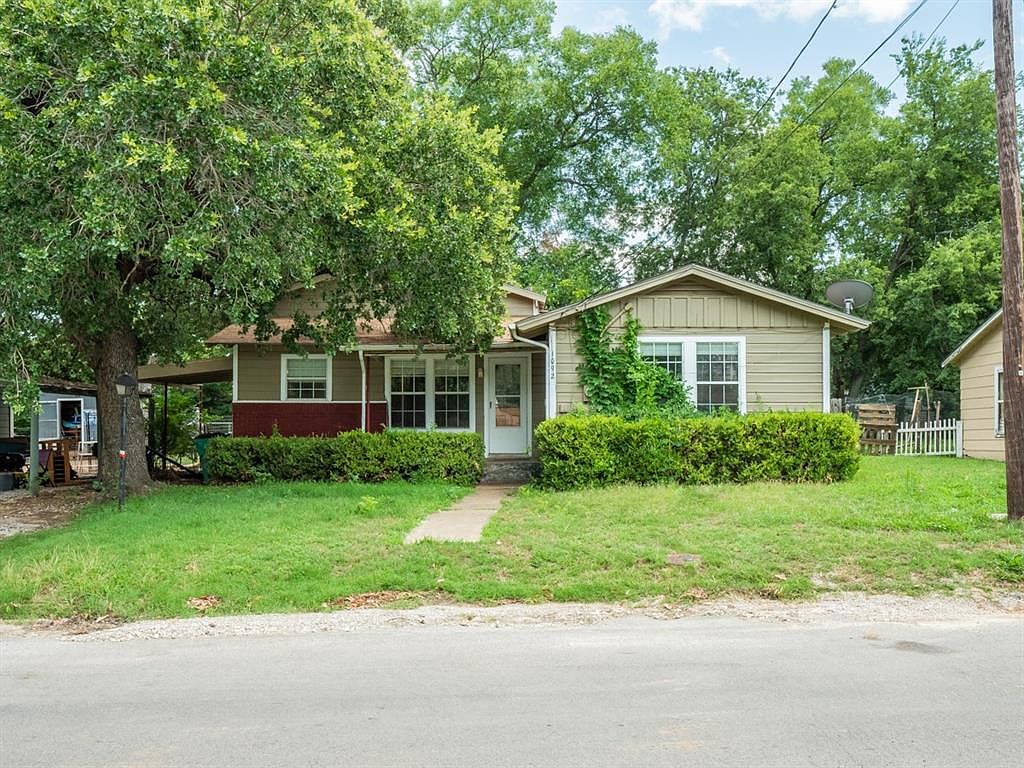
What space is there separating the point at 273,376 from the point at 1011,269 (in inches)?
528

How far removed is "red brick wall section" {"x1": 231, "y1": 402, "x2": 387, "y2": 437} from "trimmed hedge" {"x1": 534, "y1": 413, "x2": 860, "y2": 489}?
573 centimetres

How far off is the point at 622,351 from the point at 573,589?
7.28 metres

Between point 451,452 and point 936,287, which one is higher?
point 936,287

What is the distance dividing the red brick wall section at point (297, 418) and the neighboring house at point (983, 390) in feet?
45.9

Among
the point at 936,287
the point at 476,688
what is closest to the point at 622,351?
the point at 476,688

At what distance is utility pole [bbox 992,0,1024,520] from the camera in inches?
316

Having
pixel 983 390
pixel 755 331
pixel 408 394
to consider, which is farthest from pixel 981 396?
pixel 408 394

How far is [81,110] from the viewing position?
8.19m

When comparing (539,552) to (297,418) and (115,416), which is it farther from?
(297,418)

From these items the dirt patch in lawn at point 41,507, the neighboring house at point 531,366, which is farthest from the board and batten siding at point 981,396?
the dirt patch in lawn at point 41,507

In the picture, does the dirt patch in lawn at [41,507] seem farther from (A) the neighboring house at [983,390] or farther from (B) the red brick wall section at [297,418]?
(A) the neighboring house at [983,390]

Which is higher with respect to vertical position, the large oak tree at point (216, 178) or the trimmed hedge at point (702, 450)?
the large oak tree at point (216, 178)

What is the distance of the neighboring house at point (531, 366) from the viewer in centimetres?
1318

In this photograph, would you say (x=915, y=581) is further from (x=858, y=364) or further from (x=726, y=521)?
(x=858, y=364)
